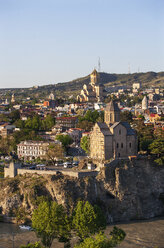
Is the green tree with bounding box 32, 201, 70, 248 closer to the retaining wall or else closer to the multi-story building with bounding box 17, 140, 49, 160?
the retaining wall

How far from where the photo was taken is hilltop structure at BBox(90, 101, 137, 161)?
46.9 meters

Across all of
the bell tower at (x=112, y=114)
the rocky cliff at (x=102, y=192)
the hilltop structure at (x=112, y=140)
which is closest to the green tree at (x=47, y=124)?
the hilltop structure at (x=112, y=140)

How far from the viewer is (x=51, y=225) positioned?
32.2m

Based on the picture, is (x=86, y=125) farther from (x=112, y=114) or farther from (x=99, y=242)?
(x=99, y=242)

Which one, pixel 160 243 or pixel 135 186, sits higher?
pixel 135 186

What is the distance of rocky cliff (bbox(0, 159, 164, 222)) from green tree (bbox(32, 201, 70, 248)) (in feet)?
25.9

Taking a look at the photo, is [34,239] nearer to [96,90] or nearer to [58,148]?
[58,148]

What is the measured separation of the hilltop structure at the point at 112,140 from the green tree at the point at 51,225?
47.0 feet

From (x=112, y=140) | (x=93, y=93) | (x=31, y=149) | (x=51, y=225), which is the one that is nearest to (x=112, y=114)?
(x=112, y=140)

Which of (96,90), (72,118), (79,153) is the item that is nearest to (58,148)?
(79,153)

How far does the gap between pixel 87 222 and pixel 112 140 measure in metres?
16.4

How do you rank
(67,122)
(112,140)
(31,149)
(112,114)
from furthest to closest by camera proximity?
(67,122) < (31,149) < (112,114) < (112,140)

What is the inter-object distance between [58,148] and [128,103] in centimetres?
7155

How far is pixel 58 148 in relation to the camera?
56.4 metres
